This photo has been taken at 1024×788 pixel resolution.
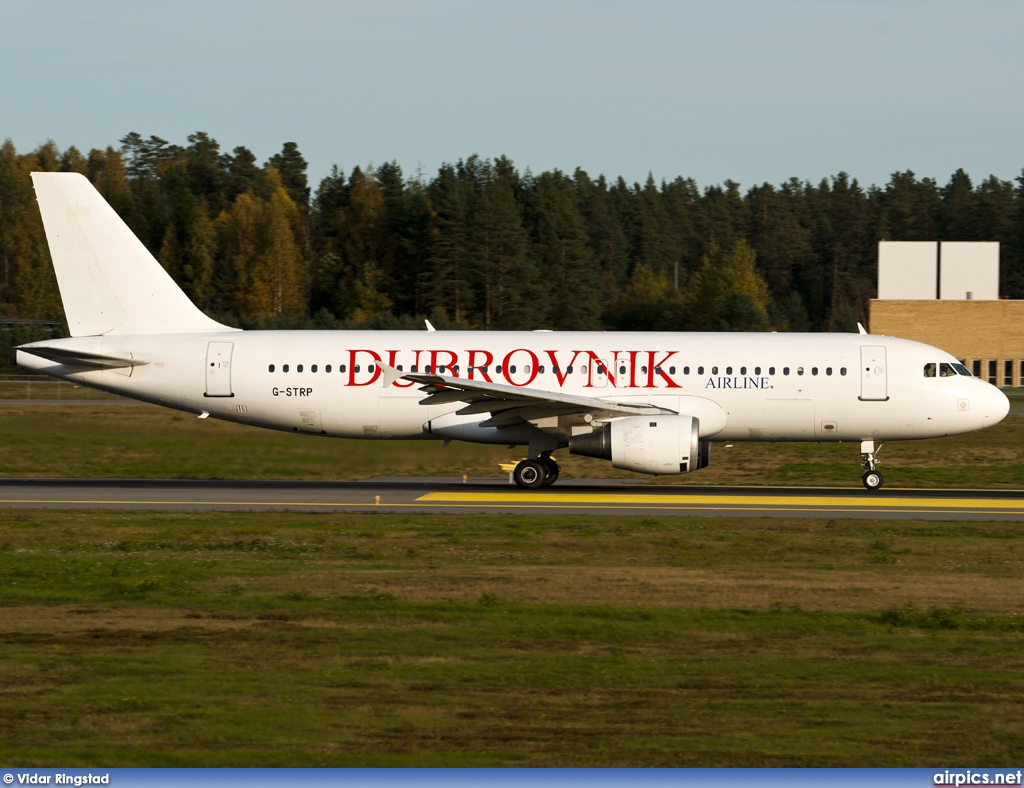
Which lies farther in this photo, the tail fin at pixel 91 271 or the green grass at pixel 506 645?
the tail fin at pixel 91 271

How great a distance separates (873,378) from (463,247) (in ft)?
210

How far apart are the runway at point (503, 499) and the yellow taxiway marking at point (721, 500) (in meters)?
0.02

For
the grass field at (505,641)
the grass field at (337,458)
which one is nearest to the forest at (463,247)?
the grass field at (337,458)

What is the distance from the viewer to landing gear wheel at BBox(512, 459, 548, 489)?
2686cm

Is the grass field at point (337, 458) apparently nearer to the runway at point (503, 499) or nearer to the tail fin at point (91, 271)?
the runway at point (503, 499)

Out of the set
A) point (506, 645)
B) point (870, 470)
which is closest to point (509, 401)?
point (870, 470)

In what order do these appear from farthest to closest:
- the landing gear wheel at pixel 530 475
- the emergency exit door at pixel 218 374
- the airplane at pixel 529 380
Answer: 1. the emergency exit door at pixel 218 374
2. the airplane at pixel 529 380
3. the landing gear wheel at pixel 530 475

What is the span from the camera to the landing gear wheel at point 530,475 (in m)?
26.9

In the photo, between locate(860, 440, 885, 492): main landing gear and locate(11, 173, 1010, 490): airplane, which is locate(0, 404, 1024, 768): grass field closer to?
locate(11, 173, 1010, 490): airplane

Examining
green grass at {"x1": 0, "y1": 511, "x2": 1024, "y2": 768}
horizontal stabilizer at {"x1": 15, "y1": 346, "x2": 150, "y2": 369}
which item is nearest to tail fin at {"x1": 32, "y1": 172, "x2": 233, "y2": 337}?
horizontal stabilizer at {"x1": 15, "y1": 346, "x2": 150, "y2": 369}

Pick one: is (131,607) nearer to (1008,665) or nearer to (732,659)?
(732,659)

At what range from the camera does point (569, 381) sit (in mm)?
27094

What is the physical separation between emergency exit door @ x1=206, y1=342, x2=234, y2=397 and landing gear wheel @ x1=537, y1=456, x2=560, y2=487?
280 inches

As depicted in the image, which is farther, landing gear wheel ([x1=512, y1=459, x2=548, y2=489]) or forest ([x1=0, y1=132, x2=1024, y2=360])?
forest ([x1=0, y1=132, x2=1024, y2=360])
